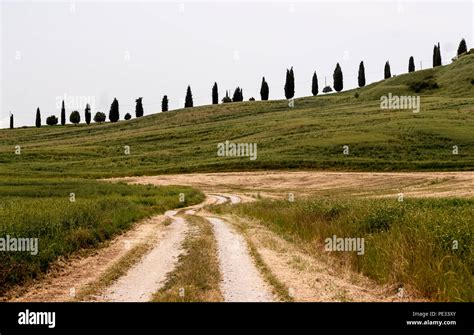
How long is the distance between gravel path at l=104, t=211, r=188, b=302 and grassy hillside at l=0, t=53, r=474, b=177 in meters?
59.1

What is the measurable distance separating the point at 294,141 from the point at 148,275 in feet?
283

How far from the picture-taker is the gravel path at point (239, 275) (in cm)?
1167

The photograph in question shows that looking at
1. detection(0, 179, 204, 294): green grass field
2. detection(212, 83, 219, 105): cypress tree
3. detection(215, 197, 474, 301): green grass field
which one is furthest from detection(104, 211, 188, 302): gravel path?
detection(212, 83, 219, 105): cypress tree

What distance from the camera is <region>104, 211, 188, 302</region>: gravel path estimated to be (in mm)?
11969

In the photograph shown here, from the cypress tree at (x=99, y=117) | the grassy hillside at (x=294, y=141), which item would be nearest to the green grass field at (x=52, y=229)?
the grassy hillside at (x=294, y=141)

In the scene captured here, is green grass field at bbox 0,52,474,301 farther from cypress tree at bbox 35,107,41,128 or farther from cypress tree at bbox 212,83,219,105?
cypress tree at bbox 212,83,219,105

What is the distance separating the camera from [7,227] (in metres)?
16.8

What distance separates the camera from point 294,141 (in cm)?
9906

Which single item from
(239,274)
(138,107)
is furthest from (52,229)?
(138,107)

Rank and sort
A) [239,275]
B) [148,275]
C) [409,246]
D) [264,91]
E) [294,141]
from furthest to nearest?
[264,91] < [294,141] < [148,275] < [239,275] < [409,246]

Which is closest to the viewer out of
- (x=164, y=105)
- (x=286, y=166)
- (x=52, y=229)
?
(x=52, y=229)

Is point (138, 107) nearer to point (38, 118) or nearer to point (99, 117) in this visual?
point (99, 117)
